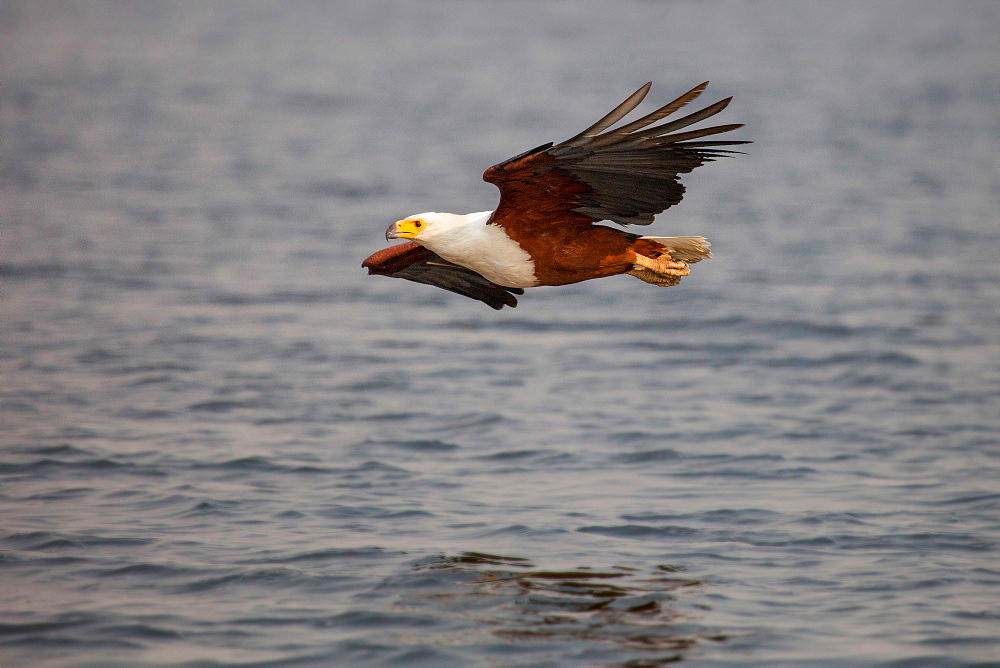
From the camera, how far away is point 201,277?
15406 mm

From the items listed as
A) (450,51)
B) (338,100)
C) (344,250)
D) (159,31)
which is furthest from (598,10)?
(344,250)

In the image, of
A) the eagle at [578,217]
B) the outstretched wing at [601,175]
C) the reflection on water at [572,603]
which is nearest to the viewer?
the outstretched wing at [601,175]

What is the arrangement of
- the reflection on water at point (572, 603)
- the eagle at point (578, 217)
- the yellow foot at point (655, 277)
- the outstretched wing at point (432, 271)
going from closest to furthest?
the eagle at point (578, 217) → the reflection on water at point (572, 603) → the yellow foot at point (655, 277) → the outstretched wing at point (432, 271)

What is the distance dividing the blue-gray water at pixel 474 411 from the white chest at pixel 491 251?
72.4 inches

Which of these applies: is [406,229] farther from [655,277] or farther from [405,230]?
[655,277]

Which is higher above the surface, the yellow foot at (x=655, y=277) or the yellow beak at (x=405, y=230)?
the yellow beak at (x=405, y=230)

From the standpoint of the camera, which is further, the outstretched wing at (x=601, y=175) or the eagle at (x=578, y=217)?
the eagle at (x=578, y=217)

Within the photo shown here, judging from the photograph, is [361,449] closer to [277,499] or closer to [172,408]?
[277,499]

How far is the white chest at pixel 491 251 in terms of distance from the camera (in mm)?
6398

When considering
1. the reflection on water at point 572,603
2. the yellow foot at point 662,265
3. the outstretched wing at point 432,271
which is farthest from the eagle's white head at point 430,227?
the reflection on water at point 572,603

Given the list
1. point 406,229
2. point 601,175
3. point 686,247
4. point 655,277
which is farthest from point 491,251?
point 686,247

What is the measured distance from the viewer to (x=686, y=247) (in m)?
6.55

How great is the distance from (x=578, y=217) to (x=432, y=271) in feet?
4.72

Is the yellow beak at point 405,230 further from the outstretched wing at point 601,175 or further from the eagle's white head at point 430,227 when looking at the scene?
the outstretched wing at point 601,175
